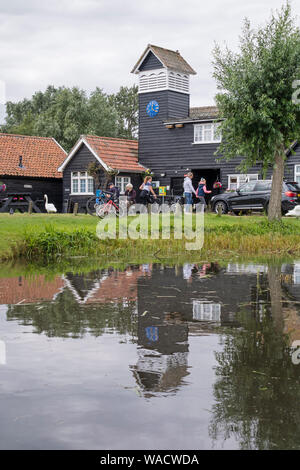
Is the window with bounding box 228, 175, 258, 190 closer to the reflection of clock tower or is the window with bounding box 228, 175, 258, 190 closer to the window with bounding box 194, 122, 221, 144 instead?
the window with bounding box 194, 122, 221, 144

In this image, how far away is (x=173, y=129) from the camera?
3953 cm

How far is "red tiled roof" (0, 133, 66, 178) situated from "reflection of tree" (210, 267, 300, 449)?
37370 millimetres

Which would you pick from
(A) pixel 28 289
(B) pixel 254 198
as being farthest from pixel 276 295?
(B) pixel 254 198

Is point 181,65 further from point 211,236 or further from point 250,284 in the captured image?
point 250,284

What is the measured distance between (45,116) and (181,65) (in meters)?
25.5

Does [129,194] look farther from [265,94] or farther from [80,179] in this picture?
[80,179]

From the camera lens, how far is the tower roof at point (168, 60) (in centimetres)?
3966

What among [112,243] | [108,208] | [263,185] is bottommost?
[112,243]

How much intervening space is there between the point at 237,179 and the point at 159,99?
7360mm

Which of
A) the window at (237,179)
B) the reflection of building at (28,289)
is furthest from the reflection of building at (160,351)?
the window at (237,179)

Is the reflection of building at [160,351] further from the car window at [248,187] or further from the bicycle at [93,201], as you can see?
the car window at [248,187]

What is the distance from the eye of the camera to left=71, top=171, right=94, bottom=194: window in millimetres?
41094

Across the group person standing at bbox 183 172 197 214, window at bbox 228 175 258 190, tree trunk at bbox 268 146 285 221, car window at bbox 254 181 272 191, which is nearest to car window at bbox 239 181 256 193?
car window at bbox 254 181 272 191

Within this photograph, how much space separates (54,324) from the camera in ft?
23.8
